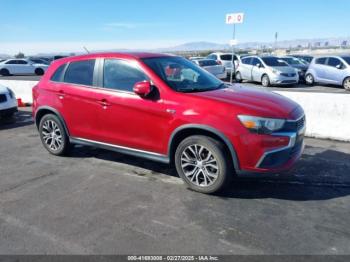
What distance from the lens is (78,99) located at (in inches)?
212

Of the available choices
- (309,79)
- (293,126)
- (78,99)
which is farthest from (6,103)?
(309,79)

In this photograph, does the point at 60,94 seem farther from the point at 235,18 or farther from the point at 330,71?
the point at 330,71

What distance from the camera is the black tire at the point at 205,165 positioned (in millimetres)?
4168

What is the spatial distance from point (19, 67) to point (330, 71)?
1012 inches

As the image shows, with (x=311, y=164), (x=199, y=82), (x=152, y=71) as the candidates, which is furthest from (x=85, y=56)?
(x=311, y=164)

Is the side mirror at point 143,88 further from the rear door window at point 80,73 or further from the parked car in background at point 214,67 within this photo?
the parked car in background at point 214,67

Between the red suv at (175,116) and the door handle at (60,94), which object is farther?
the door handle at (60,94)

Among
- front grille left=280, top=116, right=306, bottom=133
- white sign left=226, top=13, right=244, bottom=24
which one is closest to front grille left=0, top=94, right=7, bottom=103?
front grille left=280, top=116, right=306, bottom=133

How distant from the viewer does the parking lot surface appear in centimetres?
326

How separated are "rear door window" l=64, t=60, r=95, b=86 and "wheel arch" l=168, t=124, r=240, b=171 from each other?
69.6 inches

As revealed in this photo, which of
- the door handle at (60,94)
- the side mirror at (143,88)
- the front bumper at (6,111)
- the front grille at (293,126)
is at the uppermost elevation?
the side mirror at (143,88)

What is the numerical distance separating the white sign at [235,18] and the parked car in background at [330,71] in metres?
5.95

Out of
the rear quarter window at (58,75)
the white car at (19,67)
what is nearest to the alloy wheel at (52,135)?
the rear quarter window at (58,75)

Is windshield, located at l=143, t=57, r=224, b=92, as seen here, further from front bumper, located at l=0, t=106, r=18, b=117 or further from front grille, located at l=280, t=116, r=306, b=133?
front bumper, located at l=0, t=106, r=18, b=117
